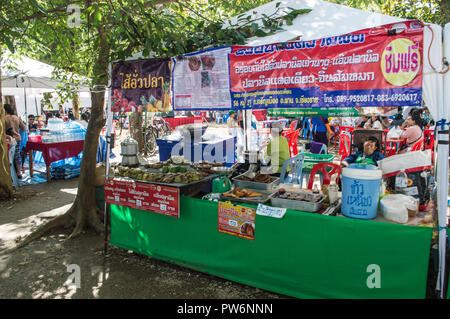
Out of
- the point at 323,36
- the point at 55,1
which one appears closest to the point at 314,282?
the point at 323,36

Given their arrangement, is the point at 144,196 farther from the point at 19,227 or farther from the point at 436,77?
the point at 436,77

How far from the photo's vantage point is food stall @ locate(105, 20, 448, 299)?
2.88m

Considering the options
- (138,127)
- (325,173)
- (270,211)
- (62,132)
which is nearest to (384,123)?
(325,173)

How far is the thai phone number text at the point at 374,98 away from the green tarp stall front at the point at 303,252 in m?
1.10

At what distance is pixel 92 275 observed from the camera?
4.03 m

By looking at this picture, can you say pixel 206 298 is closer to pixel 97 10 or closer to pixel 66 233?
pixel 66 233

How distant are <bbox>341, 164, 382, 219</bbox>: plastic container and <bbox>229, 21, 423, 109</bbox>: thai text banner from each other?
0.62 m

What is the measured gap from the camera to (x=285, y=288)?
11.1 ft

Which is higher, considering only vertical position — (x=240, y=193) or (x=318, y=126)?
(x=318, y=126)

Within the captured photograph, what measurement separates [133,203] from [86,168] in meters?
1.63

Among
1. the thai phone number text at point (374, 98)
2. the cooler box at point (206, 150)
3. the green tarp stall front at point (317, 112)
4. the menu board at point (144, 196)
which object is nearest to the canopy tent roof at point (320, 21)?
the thai phone number text at point (374, 98)

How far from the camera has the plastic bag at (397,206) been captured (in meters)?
2.93

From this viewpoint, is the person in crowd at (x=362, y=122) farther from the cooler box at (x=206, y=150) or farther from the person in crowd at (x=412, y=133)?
the cooler box at (x=206, y=150)

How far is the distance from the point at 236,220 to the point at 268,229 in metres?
0.38
